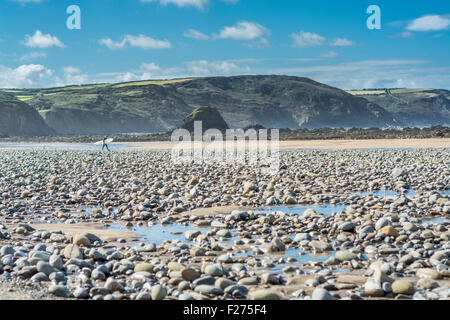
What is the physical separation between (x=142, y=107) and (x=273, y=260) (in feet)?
423

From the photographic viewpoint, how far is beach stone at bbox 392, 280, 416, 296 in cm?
467

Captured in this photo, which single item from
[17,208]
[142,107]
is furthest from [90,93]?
[17,208]

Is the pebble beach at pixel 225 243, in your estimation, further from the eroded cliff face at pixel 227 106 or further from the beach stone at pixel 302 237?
the eroded cliff face at pixel 227 106

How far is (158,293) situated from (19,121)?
10081cm

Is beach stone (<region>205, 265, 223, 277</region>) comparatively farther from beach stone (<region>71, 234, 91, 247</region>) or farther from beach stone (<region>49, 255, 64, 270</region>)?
beach stone (<region>71, 234, 91, 247</region>)

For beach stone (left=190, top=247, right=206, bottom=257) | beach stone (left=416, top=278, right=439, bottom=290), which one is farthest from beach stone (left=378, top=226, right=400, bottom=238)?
beach stone (left=190, top=247, right=206, bottom=257)

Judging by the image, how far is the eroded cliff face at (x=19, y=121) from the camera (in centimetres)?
9406

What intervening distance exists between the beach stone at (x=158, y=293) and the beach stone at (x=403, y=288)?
86.7 inches

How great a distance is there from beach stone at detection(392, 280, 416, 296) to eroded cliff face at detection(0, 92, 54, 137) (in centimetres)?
9582

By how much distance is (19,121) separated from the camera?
9669 cm

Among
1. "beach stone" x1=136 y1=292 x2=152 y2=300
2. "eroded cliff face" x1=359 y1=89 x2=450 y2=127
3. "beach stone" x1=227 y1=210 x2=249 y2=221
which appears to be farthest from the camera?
"eroded cliff face" x1=359 y1=89 x2=450 y2=127
